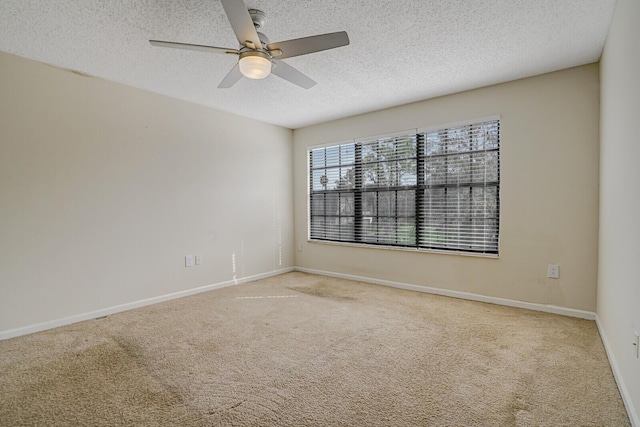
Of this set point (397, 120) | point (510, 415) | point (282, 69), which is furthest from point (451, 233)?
point (282, 69)

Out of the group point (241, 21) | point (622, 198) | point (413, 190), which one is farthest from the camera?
point (413, 190)

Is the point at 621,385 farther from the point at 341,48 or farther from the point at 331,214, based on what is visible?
the point at 331,214

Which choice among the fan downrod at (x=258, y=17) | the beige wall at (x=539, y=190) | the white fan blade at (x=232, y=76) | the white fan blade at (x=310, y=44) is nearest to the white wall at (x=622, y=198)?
the beige wall at (x=539, y=190)

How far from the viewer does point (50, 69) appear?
2.90 m

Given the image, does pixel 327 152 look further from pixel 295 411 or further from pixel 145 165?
pixel 295 411

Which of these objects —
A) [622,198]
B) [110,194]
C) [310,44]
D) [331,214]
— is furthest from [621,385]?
[110,194]

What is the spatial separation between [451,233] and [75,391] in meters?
3.61

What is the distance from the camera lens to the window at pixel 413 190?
3553 mm

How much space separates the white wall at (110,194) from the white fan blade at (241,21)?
210cm

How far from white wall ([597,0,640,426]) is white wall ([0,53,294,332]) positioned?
389 cm

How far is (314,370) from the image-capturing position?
211cm

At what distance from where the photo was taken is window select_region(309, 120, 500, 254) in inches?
140

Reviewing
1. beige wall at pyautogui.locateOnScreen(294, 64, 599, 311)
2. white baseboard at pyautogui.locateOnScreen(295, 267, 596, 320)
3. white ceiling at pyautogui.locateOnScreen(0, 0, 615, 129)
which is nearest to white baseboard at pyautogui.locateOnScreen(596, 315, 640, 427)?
white baseboard at pyautogui.locateOnScreen(295, 267, 596, 320)

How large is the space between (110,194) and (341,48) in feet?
8.75
